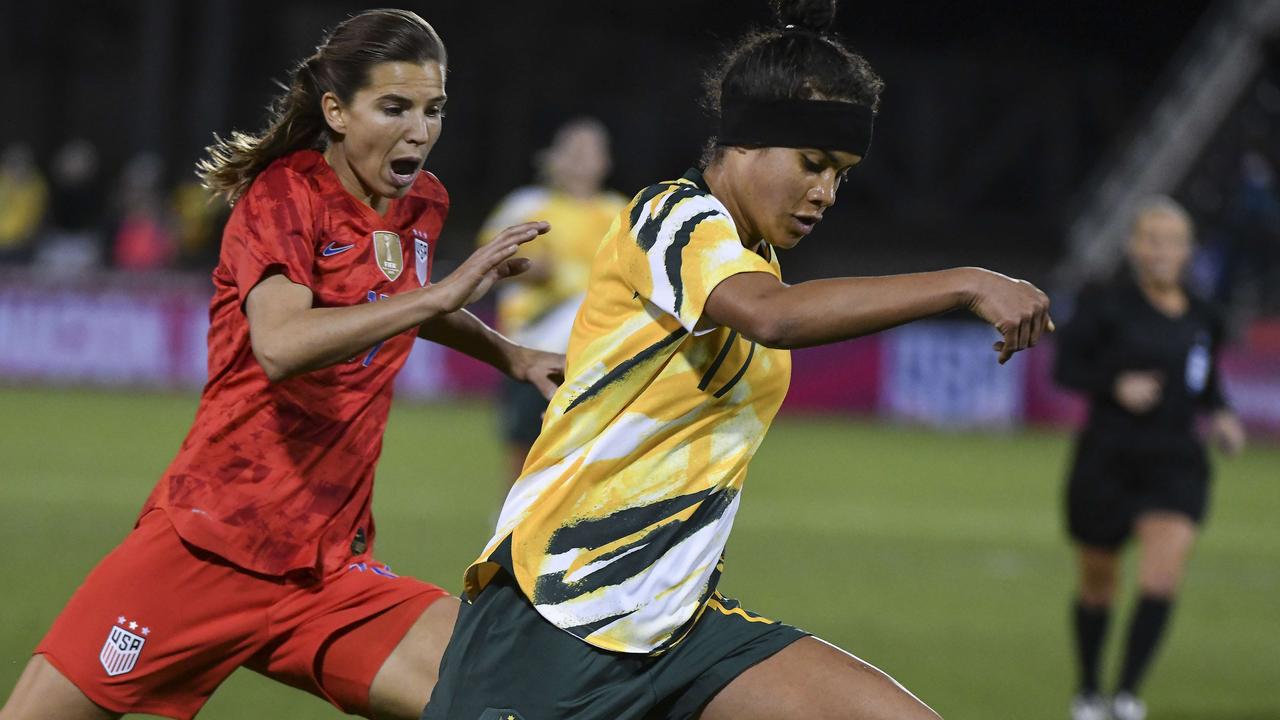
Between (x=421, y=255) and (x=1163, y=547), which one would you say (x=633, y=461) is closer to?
(x=421, y=255)


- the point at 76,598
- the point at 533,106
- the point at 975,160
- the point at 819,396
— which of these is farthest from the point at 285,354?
the point at 975,160

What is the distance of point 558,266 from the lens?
9.22m

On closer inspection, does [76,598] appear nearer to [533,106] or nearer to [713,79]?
[713,79]

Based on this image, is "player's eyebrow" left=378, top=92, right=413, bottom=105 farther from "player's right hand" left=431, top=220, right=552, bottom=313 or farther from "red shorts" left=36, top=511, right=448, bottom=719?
"red shorts" left=36, top=511, right=448, bottom=719

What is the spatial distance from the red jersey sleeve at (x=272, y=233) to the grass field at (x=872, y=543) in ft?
10.6

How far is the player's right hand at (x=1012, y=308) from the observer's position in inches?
116

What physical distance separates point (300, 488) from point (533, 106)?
80.4ft

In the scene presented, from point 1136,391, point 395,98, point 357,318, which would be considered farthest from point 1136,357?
point 357,318

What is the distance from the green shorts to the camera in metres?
3.41

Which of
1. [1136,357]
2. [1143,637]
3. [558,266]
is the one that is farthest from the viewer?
[558,266]

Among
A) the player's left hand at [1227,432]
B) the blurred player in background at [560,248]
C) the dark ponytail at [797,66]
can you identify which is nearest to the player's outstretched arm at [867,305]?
the dark ponytail at [797,66]

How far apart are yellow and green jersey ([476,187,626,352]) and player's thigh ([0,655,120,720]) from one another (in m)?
5.32

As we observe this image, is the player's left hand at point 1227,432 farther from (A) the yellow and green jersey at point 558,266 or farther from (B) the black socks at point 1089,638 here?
(A) the yellow and green jersey at point 558,266

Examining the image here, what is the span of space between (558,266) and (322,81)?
Answer: 5156 mm
